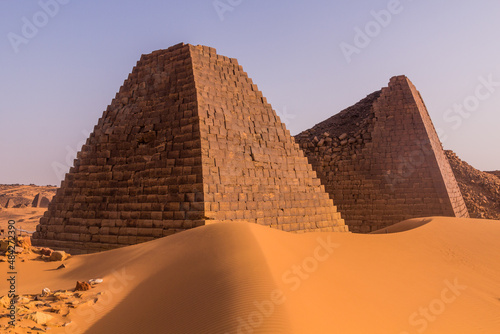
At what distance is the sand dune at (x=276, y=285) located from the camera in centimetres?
362

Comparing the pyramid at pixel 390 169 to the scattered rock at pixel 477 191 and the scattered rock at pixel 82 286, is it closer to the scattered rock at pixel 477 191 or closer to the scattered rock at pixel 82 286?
the scattered rock at pixel 477 191

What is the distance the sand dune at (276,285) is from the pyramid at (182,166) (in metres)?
1.91

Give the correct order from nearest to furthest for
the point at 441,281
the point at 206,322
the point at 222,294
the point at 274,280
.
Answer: the point at 206,322 → the point at 222,294 → the point at 274,280 → the point at 441,281

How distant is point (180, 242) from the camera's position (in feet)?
20.4

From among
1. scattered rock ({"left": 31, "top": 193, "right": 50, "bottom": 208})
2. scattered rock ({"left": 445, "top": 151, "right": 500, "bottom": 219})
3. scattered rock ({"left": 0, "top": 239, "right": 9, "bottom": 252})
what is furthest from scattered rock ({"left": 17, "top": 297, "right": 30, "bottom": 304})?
scattered rock ({"left": 31, "top": 193, "right": 50, "bottom": 208})

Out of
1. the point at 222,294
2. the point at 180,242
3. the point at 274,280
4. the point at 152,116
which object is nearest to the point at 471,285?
the point at 274,280

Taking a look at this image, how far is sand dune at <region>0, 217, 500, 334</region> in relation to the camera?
3.62 meters

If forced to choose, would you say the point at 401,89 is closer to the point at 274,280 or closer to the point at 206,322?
the point at 274,280

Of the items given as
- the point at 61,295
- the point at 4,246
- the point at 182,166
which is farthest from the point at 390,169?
the point at 4,246

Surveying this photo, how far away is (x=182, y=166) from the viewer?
8953 mm

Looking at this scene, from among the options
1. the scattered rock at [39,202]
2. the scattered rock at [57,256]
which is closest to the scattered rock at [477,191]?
the scattered rock at [57,256]

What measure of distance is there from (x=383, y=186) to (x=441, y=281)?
31.1 feet

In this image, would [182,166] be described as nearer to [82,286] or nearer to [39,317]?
[82,286]

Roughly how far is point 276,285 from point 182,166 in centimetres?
560
